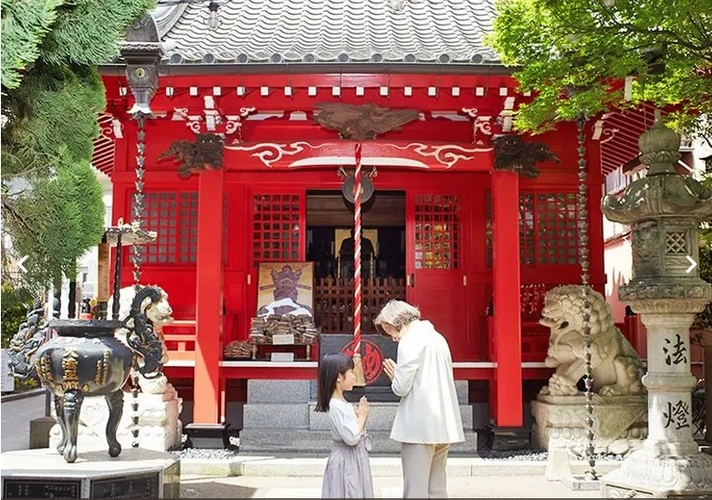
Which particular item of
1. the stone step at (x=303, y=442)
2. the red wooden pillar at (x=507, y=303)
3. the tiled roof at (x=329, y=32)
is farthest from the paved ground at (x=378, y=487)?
the tiled roof at (x=329, y=32)

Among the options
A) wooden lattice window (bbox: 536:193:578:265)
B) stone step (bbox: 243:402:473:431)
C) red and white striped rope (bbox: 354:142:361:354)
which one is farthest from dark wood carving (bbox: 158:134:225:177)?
wooden lattice window (bbox: 536:193:578:265)

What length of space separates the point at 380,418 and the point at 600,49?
16.6ft

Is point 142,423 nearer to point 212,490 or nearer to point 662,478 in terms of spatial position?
point 212,490

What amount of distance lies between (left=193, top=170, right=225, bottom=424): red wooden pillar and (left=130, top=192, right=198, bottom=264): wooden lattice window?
1443 millimetres

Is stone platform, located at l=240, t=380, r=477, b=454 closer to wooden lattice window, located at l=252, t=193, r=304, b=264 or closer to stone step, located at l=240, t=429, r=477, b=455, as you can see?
stone step, located at l=240, t=429, r=477, b=455

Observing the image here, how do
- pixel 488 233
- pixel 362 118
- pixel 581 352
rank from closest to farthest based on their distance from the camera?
pixel 581 352, pixel 362 118, pixel 488 233

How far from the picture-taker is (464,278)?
10.9m

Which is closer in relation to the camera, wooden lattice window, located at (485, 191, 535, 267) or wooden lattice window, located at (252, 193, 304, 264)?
wooden lattice window, located at (485, 191, 535, 267)

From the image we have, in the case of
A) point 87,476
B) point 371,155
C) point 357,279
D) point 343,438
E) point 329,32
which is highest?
point 329,32

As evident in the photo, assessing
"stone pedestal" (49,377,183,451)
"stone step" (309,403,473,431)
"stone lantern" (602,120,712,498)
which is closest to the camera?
"stone lantern" (602,120,712,498)

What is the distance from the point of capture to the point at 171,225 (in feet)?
35.2

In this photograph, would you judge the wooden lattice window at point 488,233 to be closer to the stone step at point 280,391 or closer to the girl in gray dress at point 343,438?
the stone step at point 280,391

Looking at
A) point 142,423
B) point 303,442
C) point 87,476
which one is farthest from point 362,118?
point 87,476

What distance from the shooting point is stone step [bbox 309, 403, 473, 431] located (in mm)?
8922
